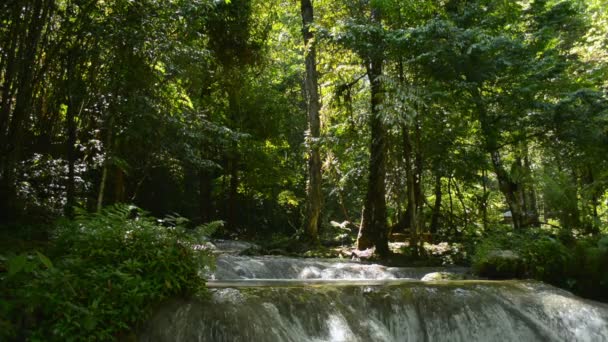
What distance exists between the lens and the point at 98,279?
4.83 m

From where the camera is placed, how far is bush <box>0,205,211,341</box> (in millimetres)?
4391

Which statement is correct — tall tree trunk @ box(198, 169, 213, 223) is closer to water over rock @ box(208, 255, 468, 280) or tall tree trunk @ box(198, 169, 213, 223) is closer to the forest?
the forest

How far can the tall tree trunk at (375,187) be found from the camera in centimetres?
1374

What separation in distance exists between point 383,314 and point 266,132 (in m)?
14.7

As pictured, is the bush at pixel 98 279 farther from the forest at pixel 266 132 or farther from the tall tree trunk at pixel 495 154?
the tall tree trunk at pixel 495 154

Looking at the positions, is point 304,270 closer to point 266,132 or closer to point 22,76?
point 22,76

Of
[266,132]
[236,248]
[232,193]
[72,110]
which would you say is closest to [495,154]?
[236,248]

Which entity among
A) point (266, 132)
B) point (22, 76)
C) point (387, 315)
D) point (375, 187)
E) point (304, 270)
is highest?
point (266, 132)

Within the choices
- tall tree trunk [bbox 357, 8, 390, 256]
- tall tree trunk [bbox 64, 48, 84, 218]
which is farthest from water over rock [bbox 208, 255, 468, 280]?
tall tree trunk [bbox 64, 48, 84, 218]

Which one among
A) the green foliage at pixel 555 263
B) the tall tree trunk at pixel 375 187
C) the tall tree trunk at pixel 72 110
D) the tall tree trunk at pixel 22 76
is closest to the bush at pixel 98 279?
the tall tree trunk at pixel 22 76

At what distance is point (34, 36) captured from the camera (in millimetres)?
7250

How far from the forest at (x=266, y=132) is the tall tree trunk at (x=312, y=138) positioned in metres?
0.07

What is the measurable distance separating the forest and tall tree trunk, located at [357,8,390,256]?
57mm

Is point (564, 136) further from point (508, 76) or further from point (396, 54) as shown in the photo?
point (396, 54)
